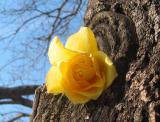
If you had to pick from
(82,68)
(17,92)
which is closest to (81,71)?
(82,68)

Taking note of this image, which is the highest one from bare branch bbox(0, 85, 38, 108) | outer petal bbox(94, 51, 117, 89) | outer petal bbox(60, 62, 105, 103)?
bare branch bbox(0, 85, 38, 108)

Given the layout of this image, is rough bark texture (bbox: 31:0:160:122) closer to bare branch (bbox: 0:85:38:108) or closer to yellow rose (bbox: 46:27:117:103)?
yellow rose (bbox: 46:27:117:103)

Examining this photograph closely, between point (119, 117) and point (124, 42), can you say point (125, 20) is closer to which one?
point (124, 42)

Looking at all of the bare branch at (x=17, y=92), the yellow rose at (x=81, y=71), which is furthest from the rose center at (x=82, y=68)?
the bare branch at (x=17, y=92)

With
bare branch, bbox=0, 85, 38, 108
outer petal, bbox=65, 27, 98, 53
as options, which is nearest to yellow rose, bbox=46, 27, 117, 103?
outer petal, bbox=65, 27, 98, 53

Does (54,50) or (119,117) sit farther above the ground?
(54,50)

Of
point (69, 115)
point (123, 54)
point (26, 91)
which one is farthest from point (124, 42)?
point (26, 91)

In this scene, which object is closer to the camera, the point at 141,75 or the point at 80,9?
the point at 141,75
